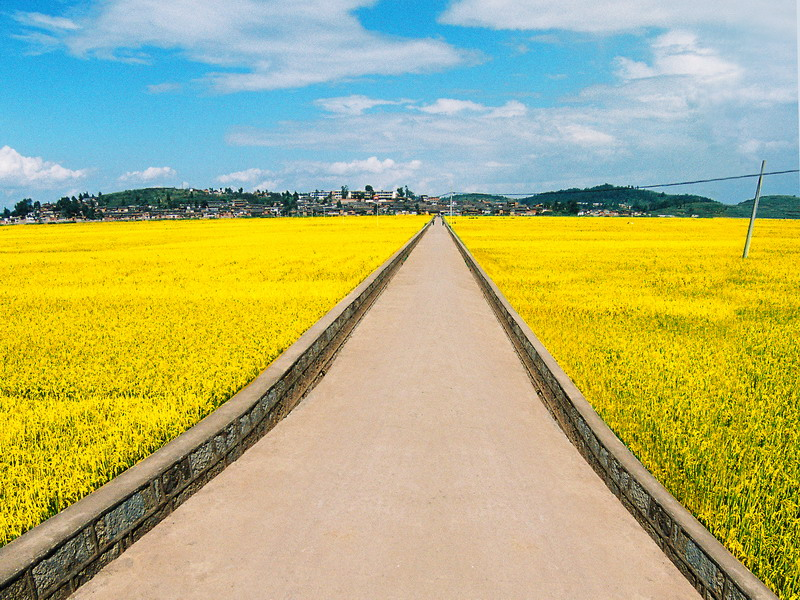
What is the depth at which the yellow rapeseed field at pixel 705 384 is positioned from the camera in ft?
11.3

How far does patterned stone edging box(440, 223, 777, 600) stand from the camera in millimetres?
2714

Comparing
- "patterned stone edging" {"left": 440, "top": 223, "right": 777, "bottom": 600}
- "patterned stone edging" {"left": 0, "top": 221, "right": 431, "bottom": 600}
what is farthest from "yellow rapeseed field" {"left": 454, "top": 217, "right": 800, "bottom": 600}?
→ "patterned stone edging" {"left": 0, "top": 221, "right": 431, "bottom": 600}

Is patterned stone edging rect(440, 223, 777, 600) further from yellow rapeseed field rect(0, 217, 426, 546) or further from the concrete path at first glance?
yellow rapeseed field rect(0, 217, 426, 546)

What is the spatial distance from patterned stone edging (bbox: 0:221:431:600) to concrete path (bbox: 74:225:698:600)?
0.36ft

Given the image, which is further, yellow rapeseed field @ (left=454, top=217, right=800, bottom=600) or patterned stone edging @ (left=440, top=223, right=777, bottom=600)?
yellow rapeseed field @ (left=454, top=217, right=800, bottom=600)

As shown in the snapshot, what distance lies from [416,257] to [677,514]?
22301mm

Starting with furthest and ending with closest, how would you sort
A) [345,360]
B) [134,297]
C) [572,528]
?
[134,297]
[345,360]
[572,528]

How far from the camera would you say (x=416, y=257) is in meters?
25.2

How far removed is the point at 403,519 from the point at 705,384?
4446 millimetres

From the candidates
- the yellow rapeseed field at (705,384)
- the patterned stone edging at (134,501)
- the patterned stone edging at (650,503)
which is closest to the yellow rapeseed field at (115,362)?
the patterned stone edging at (134,501)

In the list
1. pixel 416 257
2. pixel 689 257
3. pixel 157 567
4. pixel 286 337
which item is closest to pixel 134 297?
pixel 286 337

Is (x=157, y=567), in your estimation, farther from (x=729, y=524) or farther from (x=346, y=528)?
(x=729, y=524)

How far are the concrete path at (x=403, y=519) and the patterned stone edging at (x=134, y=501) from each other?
0.11 meters

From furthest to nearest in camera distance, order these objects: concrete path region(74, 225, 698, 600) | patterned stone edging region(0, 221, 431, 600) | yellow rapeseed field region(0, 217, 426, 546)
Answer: yellow rapeseed field region(0, 217, 426, 546), concrete path region(74, 225, 698, 600), patterned stone edging region(0, 221, 431, 600)
